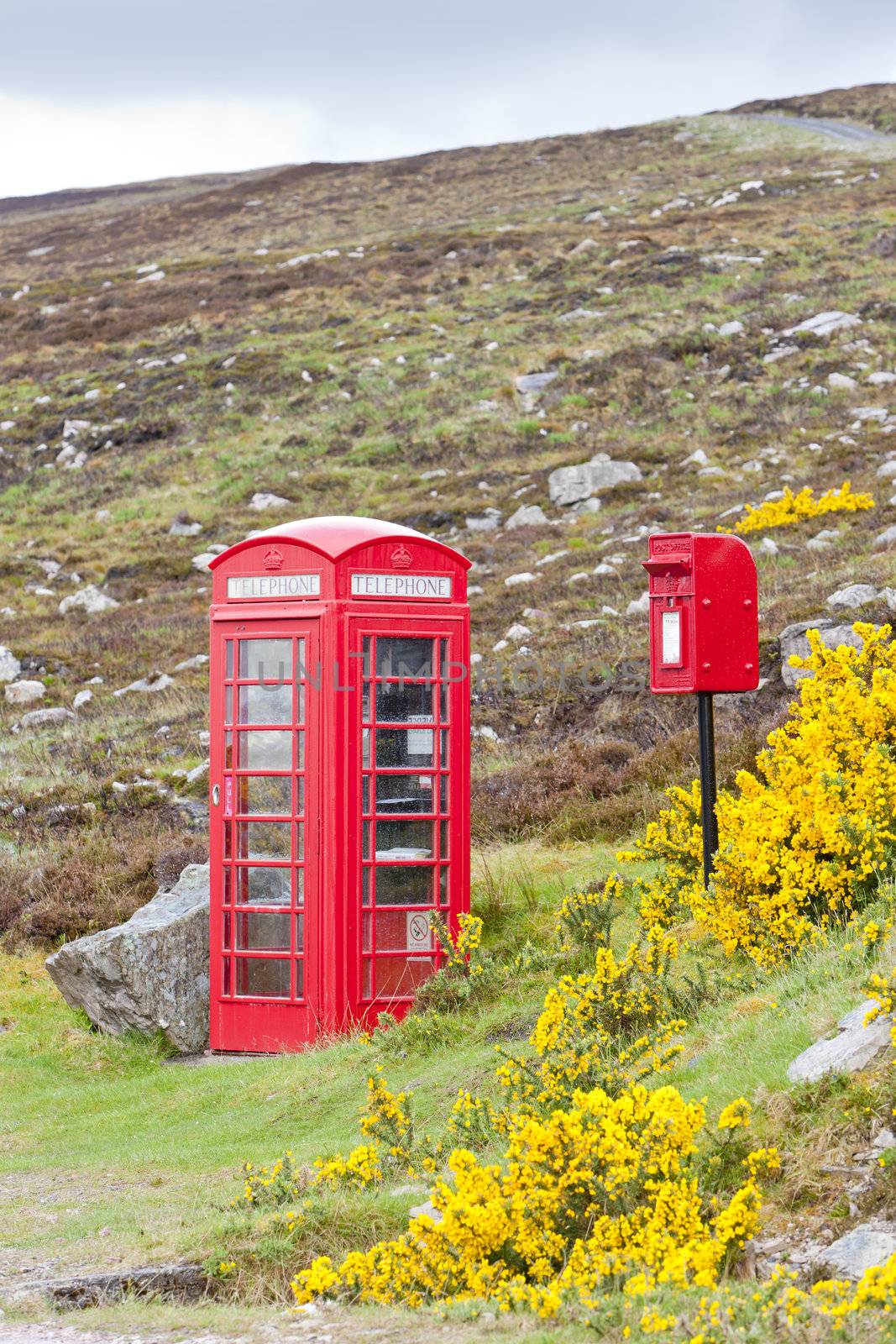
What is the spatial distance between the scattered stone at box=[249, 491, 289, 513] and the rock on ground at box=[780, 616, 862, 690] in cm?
1373

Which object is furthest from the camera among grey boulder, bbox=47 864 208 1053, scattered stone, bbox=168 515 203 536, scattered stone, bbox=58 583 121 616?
scattered stone, bbox=168 515 203 536

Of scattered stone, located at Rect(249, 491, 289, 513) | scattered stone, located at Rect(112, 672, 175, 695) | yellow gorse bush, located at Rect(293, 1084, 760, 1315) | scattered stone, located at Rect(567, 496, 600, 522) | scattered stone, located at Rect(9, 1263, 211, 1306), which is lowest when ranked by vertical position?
scattered stone, located at Rect(9, 1263, 211, 1306)

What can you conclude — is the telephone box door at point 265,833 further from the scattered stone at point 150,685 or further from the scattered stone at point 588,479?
the scattered stone at point 588,479

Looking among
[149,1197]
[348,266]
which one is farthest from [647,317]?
[149,1197]

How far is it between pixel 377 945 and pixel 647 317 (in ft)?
79.4

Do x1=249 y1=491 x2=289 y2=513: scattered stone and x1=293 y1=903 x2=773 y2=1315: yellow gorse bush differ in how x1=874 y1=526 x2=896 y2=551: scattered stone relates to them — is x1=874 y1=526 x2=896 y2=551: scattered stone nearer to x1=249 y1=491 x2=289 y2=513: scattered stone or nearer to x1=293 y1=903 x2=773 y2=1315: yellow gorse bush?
x1=293 y1=903 x2=773 y2=1315: yellow gorse bush

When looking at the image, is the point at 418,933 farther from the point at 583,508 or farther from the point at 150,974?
the point at 583,508

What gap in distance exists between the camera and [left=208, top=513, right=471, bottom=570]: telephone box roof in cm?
756

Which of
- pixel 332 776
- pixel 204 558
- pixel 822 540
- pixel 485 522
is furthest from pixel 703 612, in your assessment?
pixel 204 558

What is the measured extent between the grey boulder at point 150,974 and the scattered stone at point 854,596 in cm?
618

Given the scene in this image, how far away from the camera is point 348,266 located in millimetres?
38438

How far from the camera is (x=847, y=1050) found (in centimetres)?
424

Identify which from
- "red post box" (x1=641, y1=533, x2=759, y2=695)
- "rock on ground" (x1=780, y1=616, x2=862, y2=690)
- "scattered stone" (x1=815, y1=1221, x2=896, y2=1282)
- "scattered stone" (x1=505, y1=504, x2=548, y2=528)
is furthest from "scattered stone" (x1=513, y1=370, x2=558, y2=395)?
"scattered stone" (x1=815, y1=1221, x2=896, y2=1282)

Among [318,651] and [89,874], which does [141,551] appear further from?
[318,651]
